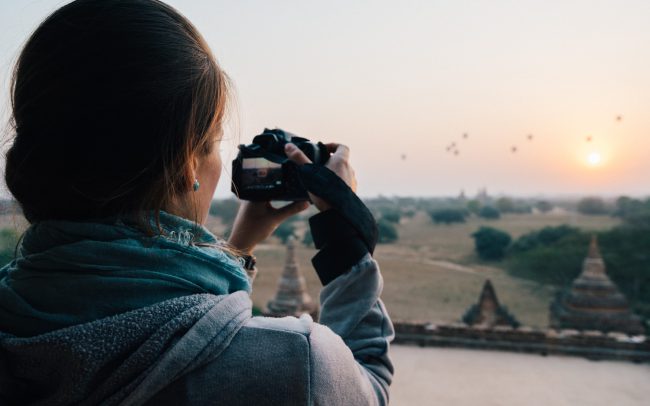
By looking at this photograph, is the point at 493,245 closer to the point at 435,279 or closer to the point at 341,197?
the point at 435,279

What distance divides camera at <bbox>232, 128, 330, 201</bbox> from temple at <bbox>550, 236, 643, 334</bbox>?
953 centimetres

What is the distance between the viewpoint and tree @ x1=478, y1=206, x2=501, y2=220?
56.2m

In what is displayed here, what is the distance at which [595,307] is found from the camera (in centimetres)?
960

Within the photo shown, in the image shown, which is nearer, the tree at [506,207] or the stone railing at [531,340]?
the stone railing at [531,340]

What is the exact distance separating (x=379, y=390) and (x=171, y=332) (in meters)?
0.36

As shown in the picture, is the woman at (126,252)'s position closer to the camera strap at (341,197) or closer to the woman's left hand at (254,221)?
the camera strap at (341,197)

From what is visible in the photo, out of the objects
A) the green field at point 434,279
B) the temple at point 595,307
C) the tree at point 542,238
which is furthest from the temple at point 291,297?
the tree at point 542,238

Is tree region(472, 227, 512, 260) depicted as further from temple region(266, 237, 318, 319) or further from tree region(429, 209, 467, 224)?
temple region(266, 237, 318, 319)

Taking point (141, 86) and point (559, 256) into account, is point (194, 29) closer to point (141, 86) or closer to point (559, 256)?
point (141, 86)

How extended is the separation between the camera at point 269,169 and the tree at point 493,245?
113 ft

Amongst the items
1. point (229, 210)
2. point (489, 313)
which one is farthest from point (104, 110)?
point (489, 313)

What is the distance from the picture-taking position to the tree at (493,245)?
3403 cm

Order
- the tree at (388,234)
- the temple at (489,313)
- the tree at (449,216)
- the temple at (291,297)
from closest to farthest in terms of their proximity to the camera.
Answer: the temple at (291,297), the temple at (489,313), the tree at (388,234), the tree at (449,216)

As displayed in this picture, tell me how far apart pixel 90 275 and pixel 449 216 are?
52297 mm
